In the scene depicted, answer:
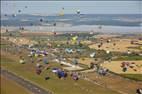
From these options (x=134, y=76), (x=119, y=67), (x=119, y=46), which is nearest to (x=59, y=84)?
(x=134, y=76)

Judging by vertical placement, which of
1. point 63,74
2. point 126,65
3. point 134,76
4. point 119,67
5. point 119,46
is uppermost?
point 119,46

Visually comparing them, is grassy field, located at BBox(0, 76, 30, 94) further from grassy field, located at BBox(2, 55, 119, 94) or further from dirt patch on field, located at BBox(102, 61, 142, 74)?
dirt patch on field, located at BBox(102, 61, 142, 74)

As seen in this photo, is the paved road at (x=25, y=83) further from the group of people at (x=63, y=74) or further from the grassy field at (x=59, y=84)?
the group of people at (x=63, y=74)

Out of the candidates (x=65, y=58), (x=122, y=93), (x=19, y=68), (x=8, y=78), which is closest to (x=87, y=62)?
(x=65, y=58)

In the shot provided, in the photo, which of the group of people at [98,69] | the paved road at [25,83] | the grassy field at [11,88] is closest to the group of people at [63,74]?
the group of people at [98,69]

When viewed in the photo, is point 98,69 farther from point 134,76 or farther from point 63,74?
point 134,76

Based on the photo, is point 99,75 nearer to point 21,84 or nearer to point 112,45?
point 21,84


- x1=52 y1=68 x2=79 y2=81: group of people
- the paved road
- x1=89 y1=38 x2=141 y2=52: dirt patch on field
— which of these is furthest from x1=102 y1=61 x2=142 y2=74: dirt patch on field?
the paved road

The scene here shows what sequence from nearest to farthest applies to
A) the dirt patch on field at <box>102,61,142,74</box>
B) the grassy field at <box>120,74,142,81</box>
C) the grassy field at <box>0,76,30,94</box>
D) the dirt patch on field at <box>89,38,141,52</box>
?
the grassy field at <box>0,76,30,94</box> < the grassy field at <box>120,74,142,81</box> < the dirt patch on field at <box>102,61,142,74</box> < the dirt patch on field at <box>89,38,141,52</box>
